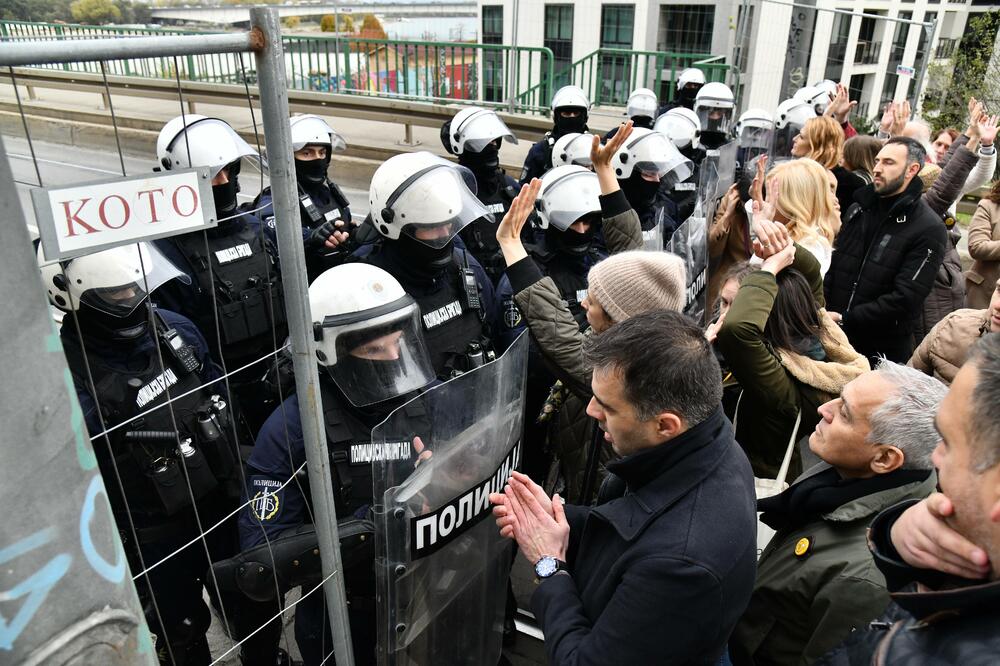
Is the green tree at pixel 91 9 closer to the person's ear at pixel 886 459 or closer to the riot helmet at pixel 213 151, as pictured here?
the riot helmet at pixel 213 151

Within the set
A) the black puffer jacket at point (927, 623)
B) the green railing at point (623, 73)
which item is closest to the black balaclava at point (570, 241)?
the black puffer jacket at point (927, 623)

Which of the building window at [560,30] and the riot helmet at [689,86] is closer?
the riot helmet at [689,86]

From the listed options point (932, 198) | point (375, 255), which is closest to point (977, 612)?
point (375, 255)

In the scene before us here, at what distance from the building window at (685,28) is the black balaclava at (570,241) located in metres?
28.9

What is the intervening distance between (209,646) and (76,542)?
289cm

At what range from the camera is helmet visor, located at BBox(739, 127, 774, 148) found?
7.08 meters

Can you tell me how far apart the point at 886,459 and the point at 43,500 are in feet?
6.25

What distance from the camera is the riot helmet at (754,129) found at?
7086mm

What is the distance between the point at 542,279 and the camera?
9.21 ft

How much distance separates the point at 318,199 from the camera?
17.2 feet

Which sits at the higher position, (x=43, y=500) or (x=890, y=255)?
(x=43, y=500)

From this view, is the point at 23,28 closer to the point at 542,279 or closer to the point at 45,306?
the point at 542,279

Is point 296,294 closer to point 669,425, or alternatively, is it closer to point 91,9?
point 669,425

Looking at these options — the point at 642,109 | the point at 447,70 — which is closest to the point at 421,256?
the point at 642,109
